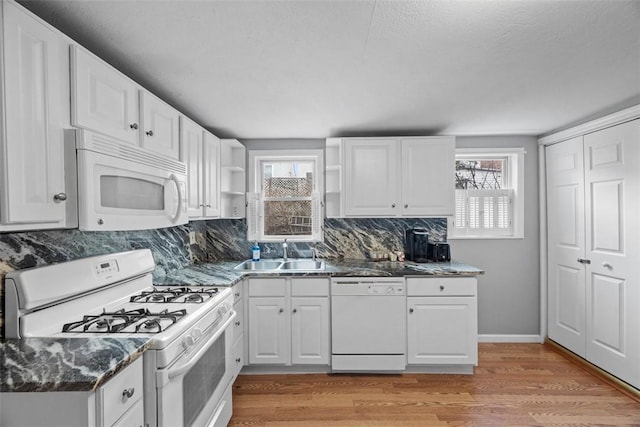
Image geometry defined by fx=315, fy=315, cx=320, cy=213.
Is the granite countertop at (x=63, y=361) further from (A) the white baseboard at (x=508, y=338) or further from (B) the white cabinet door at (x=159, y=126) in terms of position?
(A) the white baseboard at (x=508, y=338)

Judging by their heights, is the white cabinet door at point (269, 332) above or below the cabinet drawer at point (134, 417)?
below

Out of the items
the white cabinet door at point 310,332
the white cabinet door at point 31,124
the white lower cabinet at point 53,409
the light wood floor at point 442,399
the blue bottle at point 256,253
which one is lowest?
the light wood floor at point 442,399

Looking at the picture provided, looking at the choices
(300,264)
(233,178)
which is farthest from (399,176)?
(233,178)

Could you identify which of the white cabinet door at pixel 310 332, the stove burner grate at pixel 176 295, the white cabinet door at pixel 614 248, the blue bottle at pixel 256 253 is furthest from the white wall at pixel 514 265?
the stove burner grate at pixel 176 295

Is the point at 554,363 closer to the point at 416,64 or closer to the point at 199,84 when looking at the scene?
the point at 416,64

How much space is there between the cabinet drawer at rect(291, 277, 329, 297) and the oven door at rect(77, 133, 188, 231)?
1.09 metres

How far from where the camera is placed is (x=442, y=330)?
2588mm

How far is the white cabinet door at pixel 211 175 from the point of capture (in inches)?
100

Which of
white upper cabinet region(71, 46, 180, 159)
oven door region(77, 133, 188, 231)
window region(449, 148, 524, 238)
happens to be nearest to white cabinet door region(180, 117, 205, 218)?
white upper cabinet region(71, 46, 180, 159)

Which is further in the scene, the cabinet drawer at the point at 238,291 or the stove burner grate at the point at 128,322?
the cabinet drawer at the point at 238,291

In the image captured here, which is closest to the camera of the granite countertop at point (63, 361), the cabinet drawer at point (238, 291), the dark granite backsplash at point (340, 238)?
the granite countertop at point (63, 361)

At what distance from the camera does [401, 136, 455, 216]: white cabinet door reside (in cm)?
286

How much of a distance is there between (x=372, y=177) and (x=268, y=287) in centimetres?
134

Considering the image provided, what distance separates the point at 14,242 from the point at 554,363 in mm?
3916
